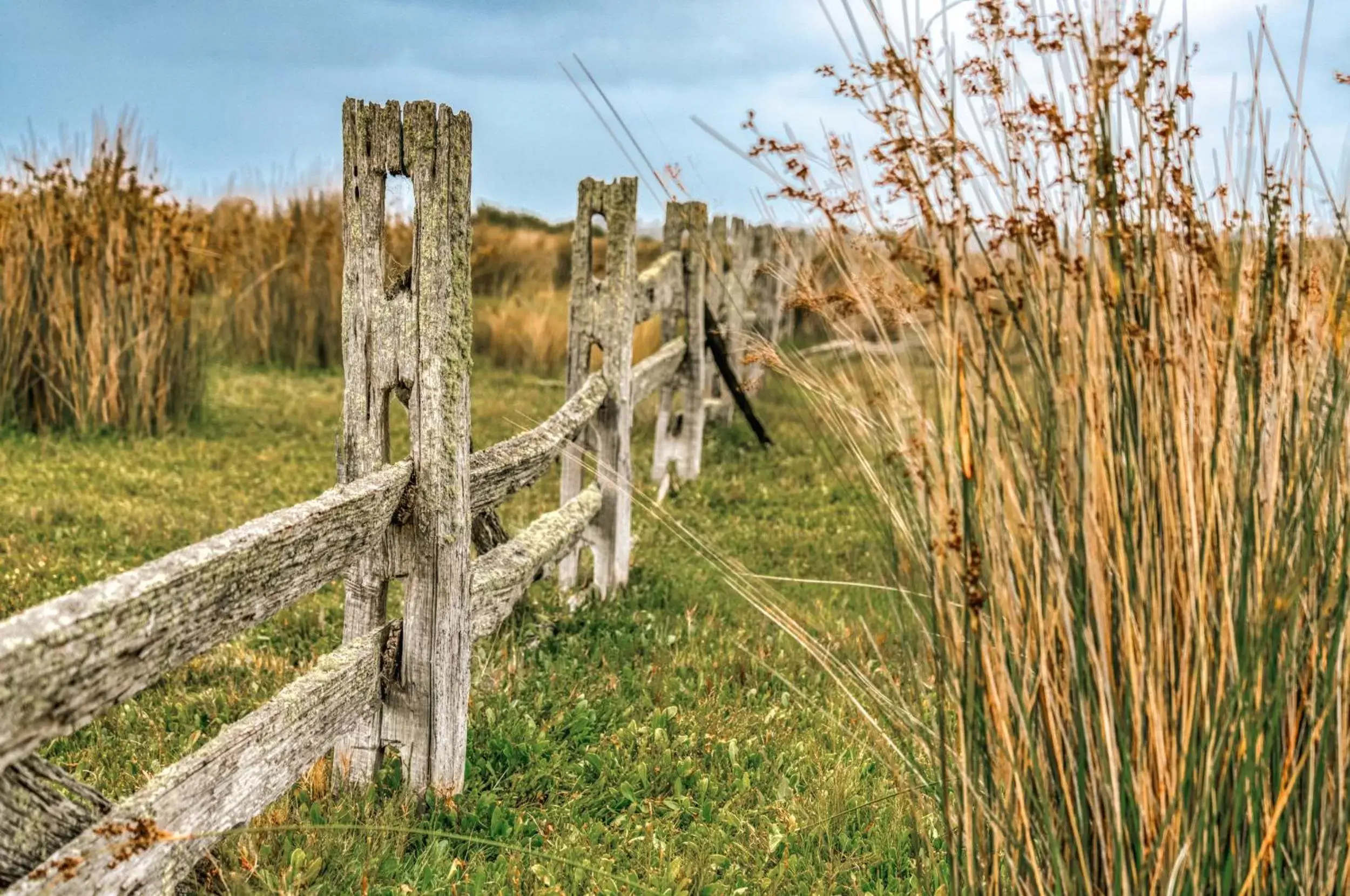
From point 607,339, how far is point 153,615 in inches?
161

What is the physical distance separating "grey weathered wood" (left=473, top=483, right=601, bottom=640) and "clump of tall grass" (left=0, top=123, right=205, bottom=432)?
589 cm

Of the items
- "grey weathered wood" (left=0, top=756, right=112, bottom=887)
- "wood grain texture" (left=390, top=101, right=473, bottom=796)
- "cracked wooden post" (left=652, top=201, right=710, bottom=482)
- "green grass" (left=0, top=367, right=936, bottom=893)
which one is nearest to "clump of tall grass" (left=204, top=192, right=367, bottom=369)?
"cracked wooden post" (left=652, top=201, right=710, bottom=482)

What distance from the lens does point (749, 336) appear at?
9.18 feet

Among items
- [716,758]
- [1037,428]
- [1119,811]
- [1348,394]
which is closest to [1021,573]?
[1037,428]

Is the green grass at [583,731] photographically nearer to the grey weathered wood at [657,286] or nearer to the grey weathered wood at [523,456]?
the grey weathered wood at [523,456]

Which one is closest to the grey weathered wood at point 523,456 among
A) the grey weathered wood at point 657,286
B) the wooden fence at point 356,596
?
the wooden fence at point 356,596

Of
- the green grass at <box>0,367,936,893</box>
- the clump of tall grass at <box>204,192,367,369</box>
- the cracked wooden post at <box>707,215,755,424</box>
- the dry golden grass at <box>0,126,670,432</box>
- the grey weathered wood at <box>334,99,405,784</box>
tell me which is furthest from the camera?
the clump of tall grass at <box>204,192,367,369</box>

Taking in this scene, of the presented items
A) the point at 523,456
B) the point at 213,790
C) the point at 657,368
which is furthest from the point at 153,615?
the point at 657,368

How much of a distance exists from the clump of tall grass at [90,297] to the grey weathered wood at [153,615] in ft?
25.9

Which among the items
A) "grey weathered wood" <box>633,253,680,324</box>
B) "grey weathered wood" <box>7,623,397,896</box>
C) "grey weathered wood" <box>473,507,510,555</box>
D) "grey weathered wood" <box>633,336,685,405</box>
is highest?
"grey weathered wood" <box>633,253,680,324</box>

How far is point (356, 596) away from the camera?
144 inches

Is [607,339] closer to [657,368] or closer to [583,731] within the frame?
[657,368]

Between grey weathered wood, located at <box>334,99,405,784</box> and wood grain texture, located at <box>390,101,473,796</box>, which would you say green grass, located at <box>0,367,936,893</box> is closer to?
wood grain texture, located at <box>390,101,473,796</box>

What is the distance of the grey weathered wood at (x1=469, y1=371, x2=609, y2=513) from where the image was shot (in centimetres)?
405
